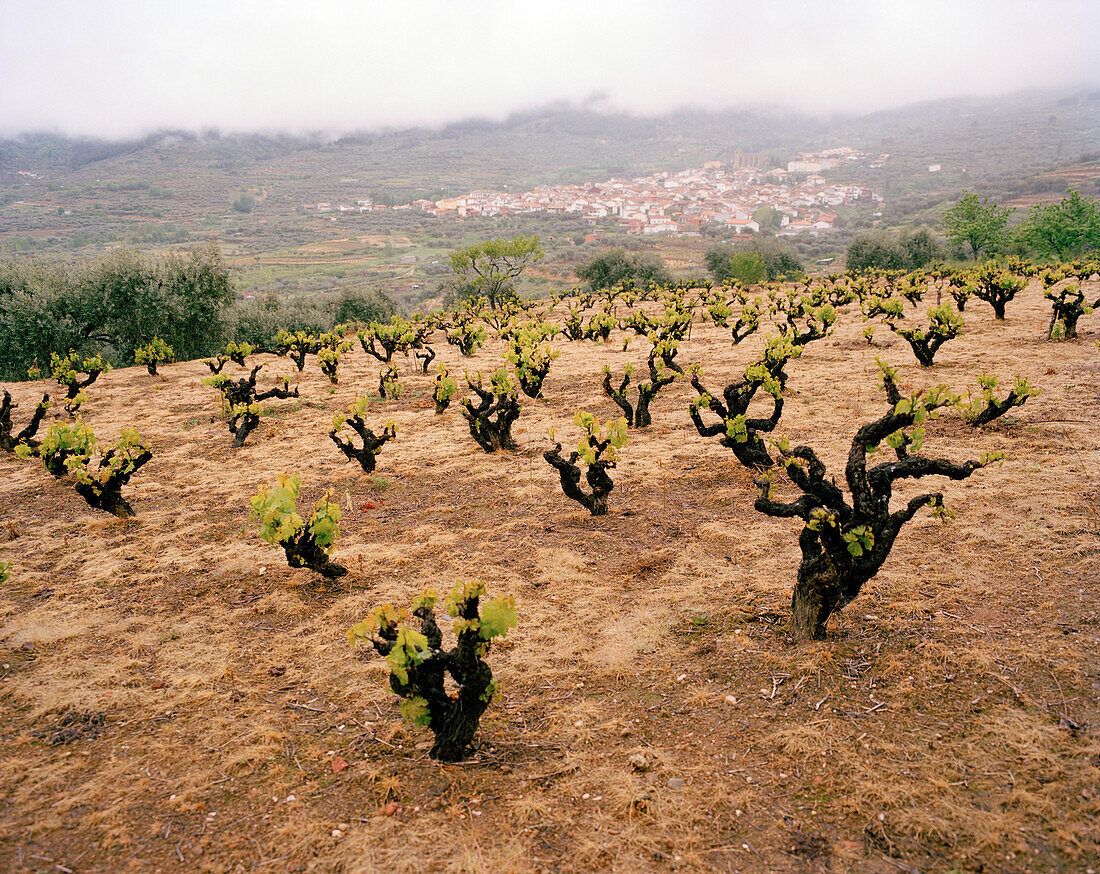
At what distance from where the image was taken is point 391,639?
13.8 ft

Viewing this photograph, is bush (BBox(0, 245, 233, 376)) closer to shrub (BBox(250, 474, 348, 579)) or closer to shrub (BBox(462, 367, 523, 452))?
shrub (BBox(462, 367, 523, 452))

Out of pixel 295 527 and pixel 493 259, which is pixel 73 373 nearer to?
pixel 295 527

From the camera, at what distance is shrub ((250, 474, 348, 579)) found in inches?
251

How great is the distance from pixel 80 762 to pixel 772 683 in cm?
517

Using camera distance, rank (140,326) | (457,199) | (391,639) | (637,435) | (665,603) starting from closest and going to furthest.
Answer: (391,639) → (665,603) → (637,435) → (140,326) → (457,199)

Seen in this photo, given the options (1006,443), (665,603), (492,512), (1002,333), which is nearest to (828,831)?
(665,603)

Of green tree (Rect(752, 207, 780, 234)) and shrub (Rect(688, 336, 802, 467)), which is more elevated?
green tree (Rect(752, 207, 780, 234))

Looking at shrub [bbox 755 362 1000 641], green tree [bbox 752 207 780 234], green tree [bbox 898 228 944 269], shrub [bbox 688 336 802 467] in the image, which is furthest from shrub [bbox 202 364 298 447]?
green tree [bbox 752 207 780 234]

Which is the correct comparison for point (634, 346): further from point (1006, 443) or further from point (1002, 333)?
point (1006, 443)

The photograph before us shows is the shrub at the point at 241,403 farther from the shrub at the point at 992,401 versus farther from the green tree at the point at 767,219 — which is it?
the green tree at the point at 767,219

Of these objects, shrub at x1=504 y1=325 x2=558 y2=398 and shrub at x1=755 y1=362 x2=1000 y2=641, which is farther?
shrub at x1=504 y1=325 x2=558 y2=398

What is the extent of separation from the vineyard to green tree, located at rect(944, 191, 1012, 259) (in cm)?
4249

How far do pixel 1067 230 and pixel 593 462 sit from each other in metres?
47.4

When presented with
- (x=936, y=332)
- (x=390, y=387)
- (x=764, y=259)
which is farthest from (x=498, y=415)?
(x=764, y=259)
